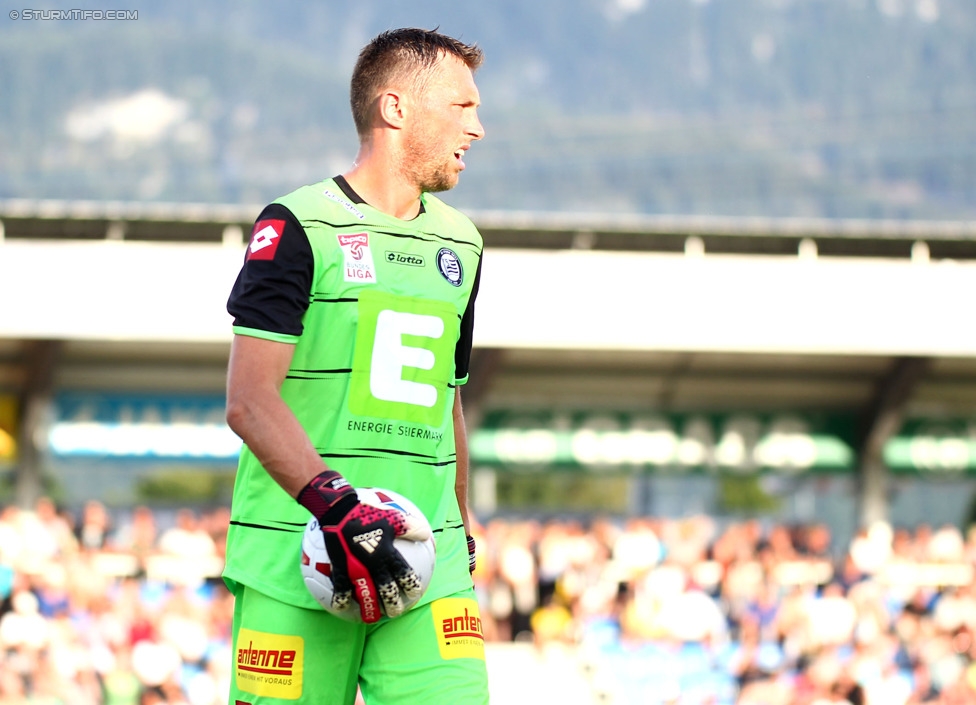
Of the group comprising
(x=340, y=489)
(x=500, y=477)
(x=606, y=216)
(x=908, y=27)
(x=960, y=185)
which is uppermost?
(x=908, y=27)

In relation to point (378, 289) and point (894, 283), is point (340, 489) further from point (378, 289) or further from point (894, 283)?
point (894, 283)

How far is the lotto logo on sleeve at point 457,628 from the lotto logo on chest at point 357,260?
705 millimetres

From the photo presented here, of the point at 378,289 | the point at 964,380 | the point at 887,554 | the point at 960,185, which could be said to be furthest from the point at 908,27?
the point at 378,289

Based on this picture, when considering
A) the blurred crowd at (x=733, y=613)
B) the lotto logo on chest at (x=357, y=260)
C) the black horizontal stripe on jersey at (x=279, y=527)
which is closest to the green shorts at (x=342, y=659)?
the black horizontal stripe on jersey at (x=279, y=527)

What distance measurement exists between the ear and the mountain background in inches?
843

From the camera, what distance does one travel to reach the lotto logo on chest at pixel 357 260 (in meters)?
2.73

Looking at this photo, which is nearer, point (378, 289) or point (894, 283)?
point (378, 289)

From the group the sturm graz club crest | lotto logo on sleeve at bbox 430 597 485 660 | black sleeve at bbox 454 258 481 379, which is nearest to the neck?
the sturm graz club crest

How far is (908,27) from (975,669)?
46662 millimetres

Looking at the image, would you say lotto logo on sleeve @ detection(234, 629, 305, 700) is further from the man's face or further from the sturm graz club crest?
the man's face

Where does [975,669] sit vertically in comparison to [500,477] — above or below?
below

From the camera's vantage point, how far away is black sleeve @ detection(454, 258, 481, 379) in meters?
3.00

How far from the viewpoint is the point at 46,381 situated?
17297mm

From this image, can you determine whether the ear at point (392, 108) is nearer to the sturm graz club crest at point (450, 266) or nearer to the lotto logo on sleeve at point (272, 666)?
the sturm graz club crest at point (450, 266)
